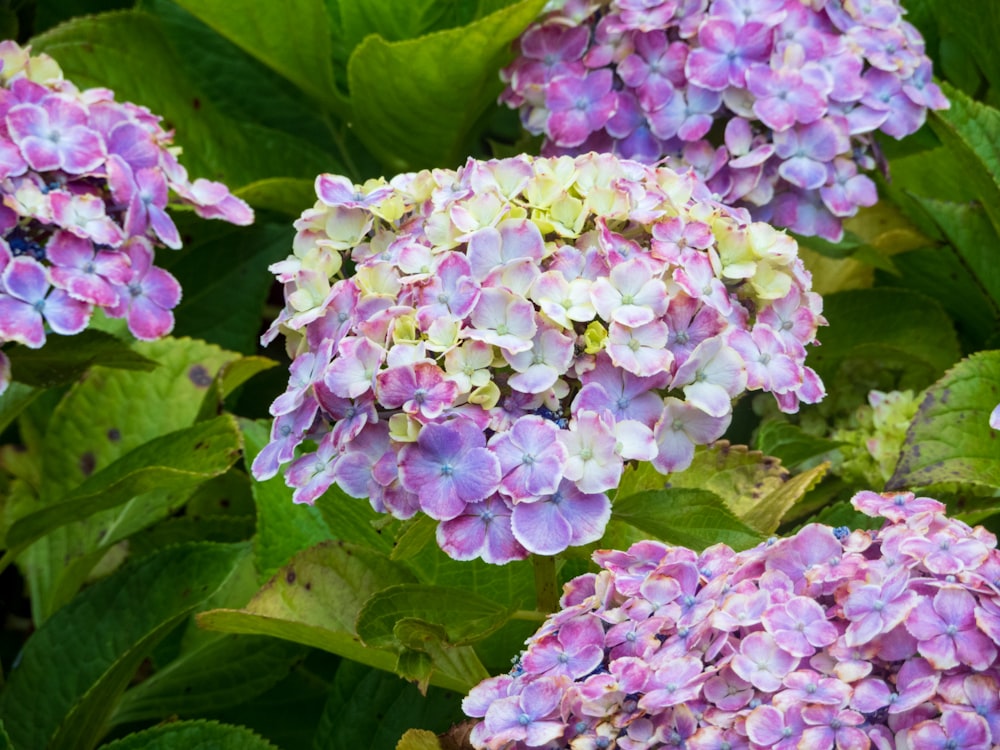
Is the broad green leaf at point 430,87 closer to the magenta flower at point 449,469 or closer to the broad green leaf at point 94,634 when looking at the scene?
the broad green leaf at point 94,634

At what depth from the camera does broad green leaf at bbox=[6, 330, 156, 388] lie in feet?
4.02

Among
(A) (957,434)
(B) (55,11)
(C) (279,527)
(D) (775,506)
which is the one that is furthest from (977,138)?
(B) (55,11)

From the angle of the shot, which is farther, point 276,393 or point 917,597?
point 276,393

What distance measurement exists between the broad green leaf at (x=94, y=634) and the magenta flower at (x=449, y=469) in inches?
18.8

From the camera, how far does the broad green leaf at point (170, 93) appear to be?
1.67m

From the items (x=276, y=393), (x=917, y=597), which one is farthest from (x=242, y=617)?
(x=276, y=393)

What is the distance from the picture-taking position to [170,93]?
173 centimetres

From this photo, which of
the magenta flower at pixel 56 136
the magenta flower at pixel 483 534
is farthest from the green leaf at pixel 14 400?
the magenta flower at pixel 483 534

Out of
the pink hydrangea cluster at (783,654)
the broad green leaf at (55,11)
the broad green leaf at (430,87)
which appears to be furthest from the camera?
the broad green leaf at (55,11)

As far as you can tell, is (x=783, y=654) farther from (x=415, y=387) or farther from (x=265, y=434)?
(x=265, y=434)

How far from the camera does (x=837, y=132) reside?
1.32 meters

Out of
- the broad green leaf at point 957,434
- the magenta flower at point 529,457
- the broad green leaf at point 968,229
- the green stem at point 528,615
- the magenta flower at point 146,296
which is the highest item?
the magenta flower at point 529,457

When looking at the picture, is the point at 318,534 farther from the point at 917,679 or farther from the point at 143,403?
the point at 917,679

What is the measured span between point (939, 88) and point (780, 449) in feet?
1.34
